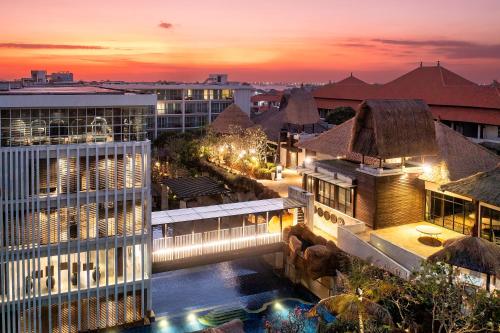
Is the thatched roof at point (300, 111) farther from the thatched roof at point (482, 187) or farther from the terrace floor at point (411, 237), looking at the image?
the thatched roof at point (482, 187)

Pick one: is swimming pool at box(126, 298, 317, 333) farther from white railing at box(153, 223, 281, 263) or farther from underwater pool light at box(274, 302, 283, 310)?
white railing at box(153, 223, 281, 263)

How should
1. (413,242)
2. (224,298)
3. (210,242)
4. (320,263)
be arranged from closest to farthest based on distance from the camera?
(320,263)
(413,242)
(224,298)
(210,242)

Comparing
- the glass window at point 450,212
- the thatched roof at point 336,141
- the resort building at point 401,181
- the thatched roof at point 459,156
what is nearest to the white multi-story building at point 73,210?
the resort building at point 401,181

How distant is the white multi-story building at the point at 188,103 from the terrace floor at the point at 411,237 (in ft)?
156

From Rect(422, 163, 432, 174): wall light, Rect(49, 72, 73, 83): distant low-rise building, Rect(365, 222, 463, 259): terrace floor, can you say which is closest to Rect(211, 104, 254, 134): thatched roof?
Rect(422, 163, 432, 174): wall light

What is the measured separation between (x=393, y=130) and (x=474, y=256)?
11.3 metres

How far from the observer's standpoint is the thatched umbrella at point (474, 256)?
20.5 m

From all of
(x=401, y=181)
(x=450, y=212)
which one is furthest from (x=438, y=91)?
(x=450, y=212)

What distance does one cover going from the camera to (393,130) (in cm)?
3053

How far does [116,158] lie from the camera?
80.6 feet

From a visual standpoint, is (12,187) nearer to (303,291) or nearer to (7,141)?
(7,141)

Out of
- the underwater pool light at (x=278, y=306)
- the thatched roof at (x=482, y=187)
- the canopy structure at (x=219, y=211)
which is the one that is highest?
the thatched roof at (x=482, y=187)

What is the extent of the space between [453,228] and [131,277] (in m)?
18.1

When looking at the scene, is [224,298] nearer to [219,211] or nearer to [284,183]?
[219,211]
